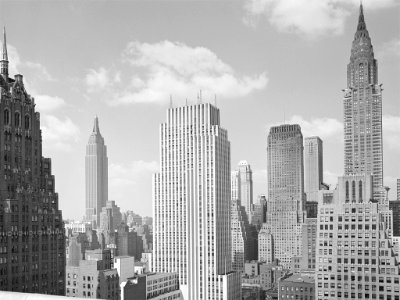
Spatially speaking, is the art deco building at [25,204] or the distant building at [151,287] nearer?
the art deco building at [25,204]

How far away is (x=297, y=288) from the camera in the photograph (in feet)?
61.4

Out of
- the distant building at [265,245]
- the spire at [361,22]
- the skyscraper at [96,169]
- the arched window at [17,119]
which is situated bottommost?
the distant building at [265,245]

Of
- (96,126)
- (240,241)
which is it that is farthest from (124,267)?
(240,241)

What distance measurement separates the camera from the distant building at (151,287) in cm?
1758

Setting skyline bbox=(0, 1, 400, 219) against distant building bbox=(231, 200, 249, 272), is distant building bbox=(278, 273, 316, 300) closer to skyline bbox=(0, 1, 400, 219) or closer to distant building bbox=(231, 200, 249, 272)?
skyline bbox=(0, 1, 400, 219)

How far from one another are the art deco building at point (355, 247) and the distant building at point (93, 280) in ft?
22.5

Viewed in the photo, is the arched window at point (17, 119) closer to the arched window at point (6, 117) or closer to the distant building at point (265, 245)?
the arched window at point (6, 117)

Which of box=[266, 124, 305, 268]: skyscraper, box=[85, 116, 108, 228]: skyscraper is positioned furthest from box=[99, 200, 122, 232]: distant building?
box=[266, 124, 305, 268]: skyscraper

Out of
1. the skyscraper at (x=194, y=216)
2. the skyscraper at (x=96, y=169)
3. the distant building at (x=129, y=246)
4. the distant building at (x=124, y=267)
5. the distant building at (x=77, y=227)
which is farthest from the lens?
the distant building at (x=129, y=246)

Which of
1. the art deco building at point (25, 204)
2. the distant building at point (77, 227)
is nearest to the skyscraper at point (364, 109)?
the art deco building at point (25, 204)

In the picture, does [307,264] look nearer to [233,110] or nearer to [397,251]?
[397,251]

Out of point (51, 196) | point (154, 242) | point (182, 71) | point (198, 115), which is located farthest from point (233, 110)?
point (154, 242)

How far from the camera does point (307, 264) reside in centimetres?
2694

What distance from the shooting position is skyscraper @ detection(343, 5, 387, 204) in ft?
33.9
